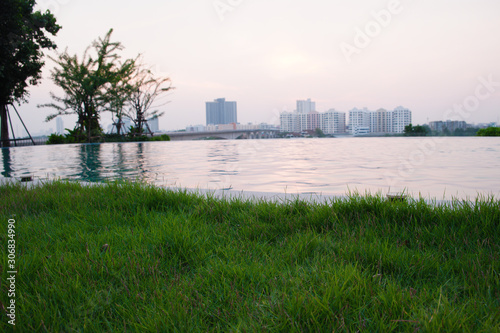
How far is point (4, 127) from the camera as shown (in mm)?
22109

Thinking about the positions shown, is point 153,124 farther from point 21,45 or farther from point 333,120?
point 333,120

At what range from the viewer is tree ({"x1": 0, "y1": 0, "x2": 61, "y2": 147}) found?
596 inches

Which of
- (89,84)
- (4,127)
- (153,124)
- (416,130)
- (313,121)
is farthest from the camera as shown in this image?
(313,121)

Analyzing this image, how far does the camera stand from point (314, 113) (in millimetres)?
52156

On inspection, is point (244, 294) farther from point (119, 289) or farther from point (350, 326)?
point (119, 289)

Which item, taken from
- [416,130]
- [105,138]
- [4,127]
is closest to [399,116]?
[416,130]

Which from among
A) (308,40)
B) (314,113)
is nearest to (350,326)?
(308,40)

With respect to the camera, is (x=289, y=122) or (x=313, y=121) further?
(x=313, y=121)

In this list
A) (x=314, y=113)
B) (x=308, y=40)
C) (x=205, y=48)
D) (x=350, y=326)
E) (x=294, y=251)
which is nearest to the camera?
(x=350, y=326)

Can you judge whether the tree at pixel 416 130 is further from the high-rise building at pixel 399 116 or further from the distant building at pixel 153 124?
the distant building at pixel 153 124

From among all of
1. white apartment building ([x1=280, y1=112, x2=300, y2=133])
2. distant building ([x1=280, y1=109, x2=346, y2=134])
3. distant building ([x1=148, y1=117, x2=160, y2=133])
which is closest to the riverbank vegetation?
distant building ([x1=148, y1=117, x2=160, y2=133])

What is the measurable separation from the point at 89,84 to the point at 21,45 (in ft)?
27.7

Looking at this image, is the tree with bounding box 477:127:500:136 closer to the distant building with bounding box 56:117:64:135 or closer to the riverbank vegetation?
the riverbank vegetation

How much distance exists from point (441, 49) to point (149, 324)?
14.9m
